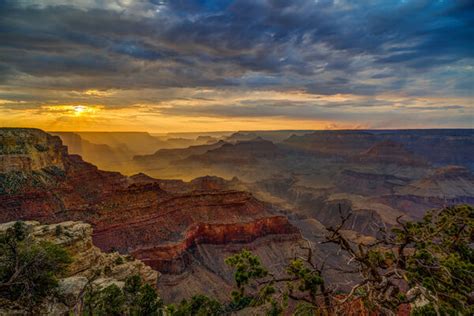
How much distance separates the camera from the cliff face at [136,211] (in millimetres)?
38188

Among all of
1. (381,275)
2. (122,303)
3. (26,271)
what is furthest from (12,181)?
(381,275)

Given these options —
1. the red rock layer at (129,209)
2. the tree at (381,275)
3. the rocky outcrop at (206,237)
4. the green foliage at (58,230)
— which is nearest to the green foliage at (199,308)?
the tree at (381,275)

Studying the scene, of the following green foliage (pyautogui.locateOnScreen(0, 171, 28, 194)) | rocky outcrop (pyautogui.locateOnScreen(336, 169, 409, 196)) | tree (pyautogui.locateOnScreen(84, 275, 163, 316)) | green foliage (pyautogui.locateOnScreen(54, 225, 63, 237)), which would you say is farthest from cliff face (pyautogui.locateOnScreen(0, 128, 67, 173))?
rocky outcrop (pyautogui.locateOnScreen(336, 169, 409, 196))

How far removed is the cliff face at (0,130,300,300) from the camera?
38.2 meters

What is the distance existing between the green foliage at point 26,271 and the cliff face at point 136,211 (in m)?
21.1

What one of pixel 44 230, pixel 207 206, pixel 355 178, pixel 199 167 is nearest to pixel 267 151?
pixel 199 167

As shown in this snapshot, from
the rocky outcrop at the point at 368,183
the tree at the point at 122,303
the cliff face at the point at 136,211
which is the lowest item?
the rocky outcrop at the point at 368,183

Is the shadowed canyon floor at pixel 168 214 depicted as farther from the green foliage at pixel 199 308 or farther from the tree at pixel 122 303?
the tree at pixel 122 303

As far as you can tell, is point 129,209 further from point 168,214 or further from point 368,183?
point 368,183

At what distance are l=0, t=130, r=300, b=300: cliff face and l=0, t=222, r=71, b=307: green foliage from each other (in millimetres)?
21070

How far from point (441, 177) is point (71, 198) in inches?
4426

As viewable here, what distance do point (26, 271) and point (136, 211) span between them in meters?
30.9

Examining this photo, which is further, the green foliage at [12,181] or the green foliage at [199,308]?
the green foliage at [12,181]

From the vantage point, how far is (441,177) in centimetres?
10025
